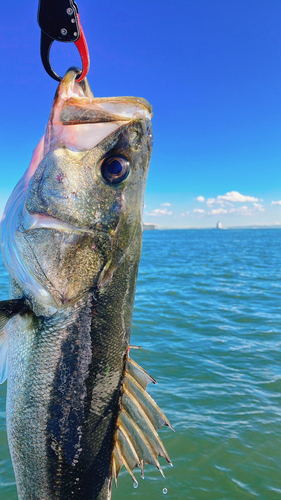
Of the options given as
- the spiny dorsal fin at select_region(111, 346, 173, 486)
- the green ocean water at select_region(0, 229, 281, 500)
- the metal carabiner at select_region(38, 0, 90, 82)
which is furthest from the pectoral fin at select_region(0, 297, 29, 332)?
the green ocean water at select_region(0, 229, 281, 500)

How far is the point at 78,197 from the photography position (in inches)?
75.2

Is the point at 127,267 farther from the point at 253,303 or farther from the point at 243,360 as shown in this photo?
the point at 253,303

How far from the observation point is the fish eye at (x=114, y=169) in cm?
198

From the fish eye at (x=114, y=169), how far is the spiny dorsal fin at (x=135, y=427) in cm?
105

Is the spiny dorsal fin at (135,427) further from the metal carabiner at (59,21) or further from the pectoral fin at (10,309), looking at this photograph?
the metal carabiner at (59,21)

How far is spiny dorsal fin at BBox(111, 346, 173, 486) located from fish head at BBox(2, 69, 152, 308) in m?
0.64

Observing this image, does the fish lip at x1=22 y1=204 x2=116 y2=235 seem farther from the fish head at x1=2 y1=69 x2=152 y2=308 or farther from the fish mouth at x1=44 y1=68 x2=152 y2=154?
the fish mouth at x1=44 y1=68 x2=152 y2=154

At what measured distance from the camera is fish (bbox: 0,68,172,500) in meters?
1.88

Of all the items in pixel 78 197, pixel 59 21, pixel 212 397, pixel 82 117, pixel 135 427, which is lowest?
pixel 212 397

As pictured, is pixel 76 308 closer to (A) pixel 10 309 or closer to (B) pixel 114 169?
(A) pixel 10 309

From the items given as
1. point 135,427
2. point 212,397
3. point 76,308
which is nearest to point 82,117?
point 76,308

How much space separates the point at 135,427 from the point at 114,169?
1.47m

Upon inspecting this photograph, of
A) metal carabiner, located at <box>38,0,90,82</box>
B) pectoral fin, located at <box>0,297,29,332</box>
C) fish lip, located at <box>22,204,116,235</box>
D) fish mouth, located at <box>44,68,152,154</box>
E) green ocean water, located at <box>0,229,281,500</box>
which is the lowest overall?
green ocean water, located at <box>0,229,281,500</box>

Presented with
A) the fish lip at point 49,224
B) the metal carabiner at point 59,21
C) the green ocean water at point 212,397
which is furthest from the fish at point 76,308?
the green ocean water at point 212,397
